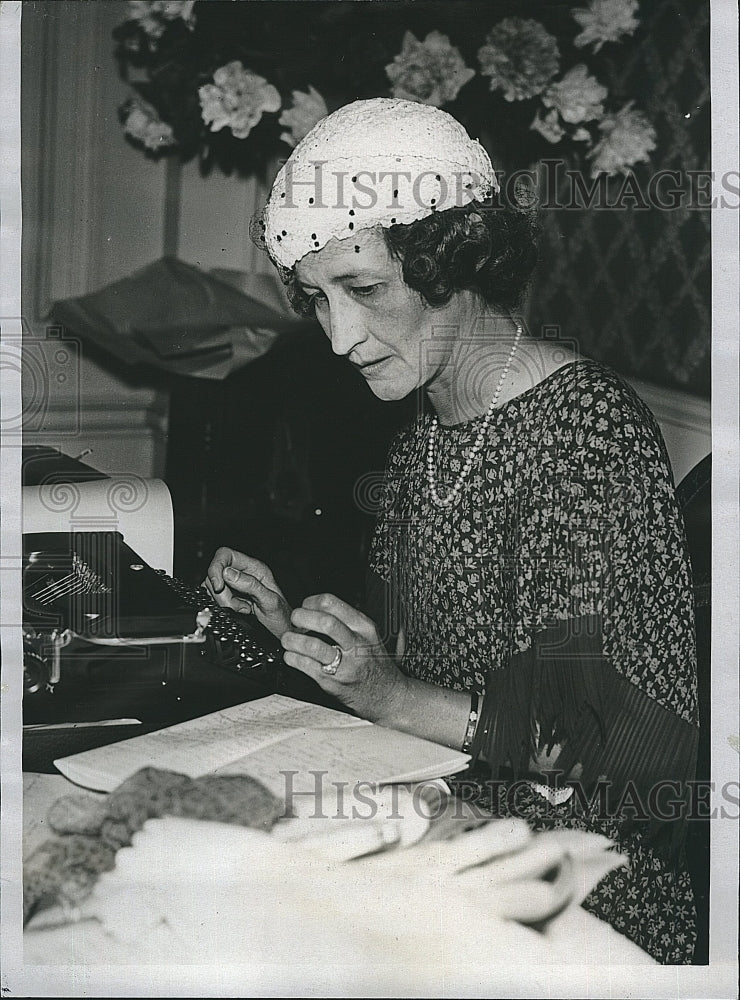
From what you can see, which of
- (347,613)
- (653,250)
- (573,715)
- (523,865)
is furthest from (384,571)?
(653,250)

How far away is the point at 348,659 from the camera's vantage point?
3.76ft

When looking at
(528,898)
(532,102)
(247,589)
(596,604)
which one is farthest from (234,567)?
(532,102)

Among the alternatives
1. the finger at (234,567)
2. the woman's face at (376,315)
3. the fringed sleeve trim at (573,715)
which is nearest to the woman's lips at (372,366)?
the woman's face at (376,315)

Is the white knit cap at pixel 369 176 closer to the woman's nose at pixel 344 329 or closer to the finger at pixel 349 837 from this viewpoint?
the woman's nose at pixel 344 329

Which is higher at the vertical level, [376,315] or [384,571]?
[376,315]

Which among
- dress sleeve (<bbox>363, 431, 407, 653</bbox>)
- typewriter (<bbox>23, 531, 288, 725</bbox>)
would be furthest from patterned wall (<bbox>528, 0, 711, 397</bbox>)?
typewriter (<bbox>23, 531, 288, 725</bbox>)

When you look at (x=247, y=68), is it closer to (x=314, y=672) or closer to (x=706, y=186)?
(x=706, y=186)

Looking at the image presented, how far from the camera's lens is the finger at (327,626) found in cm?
114

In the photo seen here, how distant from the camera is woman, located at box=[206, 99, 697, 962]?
44.0 inches

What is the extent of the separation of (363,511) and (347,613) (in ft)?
0.39

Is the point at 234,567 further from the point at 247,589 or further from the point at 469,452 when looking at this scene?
the point at 469,452

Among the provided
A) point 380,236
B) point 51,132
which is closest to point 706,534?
point 380,236

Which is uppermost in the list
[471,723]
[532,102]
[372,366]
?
[532,102]

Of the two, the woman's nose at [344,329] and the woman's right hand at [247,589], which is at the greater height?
the woman's nose at [344,329]
